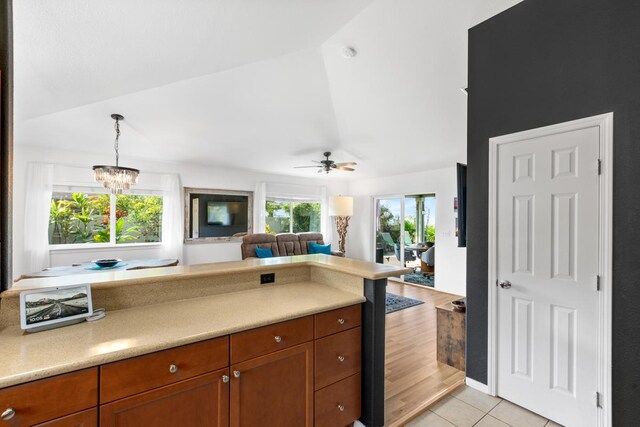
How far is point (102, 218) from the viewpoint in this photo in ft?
16.2

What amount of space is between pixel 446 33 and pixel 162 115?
3.51 meters

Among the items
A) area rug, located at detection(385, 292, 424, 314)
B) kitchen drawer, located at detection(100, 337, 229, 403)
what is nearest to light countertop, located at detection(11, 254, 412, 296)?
kitchen drawer, located at detection(100, 337, 229, 403)

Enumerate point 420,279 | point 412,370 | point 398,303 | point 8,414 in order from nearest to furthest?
point 8,414, point 412,370, point 398,303, point 420,279

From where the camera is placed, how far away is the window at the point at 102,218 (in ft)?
15.0

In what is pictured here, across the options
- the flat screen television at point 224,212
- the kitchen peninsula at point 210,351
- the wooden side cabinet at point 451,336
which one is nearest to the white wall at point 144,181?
the flat screen television at point 224,212

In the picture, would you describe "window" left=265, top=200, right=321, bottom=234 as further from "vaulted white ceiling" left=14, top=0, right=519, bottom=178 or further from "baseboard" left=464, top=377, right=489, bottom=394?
"baseboard" left=464, top=377, right=489, bottom=394

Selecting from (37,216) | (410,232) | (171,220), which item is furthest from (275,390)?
(410,232)

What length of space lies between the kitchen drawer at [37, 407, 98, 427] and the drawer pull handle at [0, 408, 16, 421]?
3.5 inches

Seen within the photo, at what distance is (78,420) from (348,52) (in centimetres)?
344

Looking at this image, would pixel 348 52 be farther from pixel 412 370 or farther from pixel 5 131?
pixel 412 370

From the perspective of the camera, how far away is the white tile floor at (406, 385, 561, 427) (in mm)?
1990

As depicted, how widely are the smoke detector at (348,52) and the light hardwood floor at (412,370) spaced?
3212 mm

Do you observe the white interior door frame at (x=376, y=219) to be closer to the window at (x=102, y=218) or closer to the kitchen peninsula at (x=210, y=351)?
the kitchen peninsula at (x=210, y=351)

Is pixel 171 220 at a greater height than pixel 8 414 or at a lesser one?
greater
